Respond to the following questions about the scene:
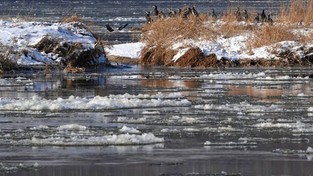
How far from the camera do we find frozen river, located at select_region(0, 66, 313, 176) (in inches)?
457

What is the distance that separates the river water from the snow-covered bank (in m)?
4.82

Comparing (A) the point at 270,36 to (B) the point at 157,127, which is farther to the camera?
(A) the point at 270,36

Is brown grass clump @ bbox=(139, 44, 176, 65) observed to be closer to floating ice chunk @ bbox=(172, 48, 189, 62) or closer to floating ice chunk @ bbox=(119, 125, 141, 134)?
floating ice chunk @ bbox=(172, 48, 189, 62)

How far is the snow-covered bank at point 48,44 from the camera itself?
2870cm

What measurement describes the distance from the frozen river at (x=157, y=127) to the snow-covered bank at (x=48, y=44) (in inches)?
191

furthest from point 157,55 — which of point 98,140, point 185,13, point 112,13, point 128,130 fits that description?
point 112,13

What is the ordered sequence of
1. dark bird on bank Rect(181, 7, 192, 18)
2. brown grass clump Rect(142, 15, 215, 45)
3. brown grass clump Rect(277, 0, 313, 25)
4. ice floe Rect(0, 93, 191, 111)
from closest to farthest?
1. ice floe Rect(0, 93, 191, 111)
2. brown grass clump Rect(142, 15, 215, 45)
3. brown grass clump Rect(277, 0, 313, 25)
4. dark bird on bank Rect(181, 7, 192, 18)

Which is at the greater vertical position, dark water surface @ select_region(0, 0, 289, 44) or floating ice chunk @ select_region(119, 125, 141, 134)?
dark water surface @ select_region(0, 0, 289, 44)

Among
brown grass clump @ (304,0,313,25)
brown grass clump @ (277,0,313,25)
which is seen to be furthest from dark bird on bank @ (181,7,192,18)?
brown grass clump @ (304,0,313,25)

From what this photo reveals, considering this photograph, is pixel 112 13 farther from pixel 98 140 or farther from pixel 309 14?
pixel 98 140

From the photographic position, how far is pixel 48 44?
2966 centimetres

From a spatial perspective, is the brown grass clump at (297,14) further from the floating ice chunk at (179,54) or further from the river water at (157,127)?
the river water at (157,127)

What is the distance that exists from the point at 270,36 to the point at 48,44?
6724 millimetres

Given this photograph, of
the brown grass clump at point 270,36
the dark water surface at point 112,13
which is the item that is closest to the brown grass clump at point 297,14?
the brown grass clump at point 270,36
